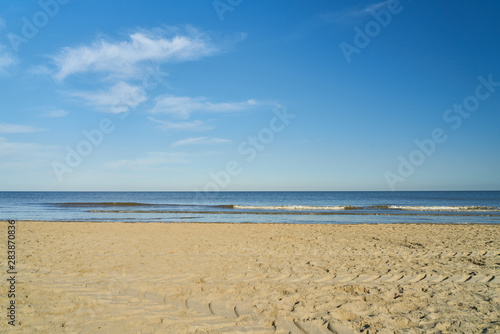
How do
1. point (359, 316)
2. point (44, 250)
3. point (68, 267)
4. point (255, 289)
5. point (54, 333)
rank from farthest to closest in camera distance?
point (44, 250)
point (68, 267)
point (255, 289)
point (359, 316)
point (54, 333)

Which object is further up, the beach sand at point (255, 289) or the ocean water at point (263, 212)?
the beach sand at point (255, 289)

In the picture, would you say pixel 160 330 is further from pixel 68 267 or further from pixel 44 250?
pixel 44 250

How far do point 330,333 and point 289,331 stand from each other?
490 millimetres

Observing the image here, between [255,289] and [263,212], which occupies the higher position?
[255,289]

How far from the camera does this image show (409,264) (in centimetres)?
679

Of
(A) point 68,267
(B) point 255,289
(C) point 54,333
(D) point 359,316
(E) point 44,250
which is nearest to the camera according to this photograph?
(C) point 54,333

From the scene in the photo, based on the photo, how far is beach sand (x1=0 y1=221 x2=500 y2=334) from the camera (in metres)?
3.81

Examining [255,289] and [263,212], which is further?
[263,212]

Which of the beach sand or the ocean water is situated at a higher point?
the beach sand

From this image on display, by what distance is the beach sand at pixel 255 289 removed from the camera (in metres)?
3.81

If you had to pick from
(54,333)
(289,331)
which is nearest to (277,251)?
(289,331)

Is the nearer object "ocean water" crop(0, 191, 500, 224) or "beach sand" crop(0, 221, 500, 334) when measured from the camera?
"beach sand" crop(0, 221, 500, 334)

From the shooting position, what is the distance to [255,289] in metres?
5.08

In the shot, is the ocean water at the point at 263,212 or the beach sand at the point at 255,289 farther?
the ocean water at the point at 263,212
